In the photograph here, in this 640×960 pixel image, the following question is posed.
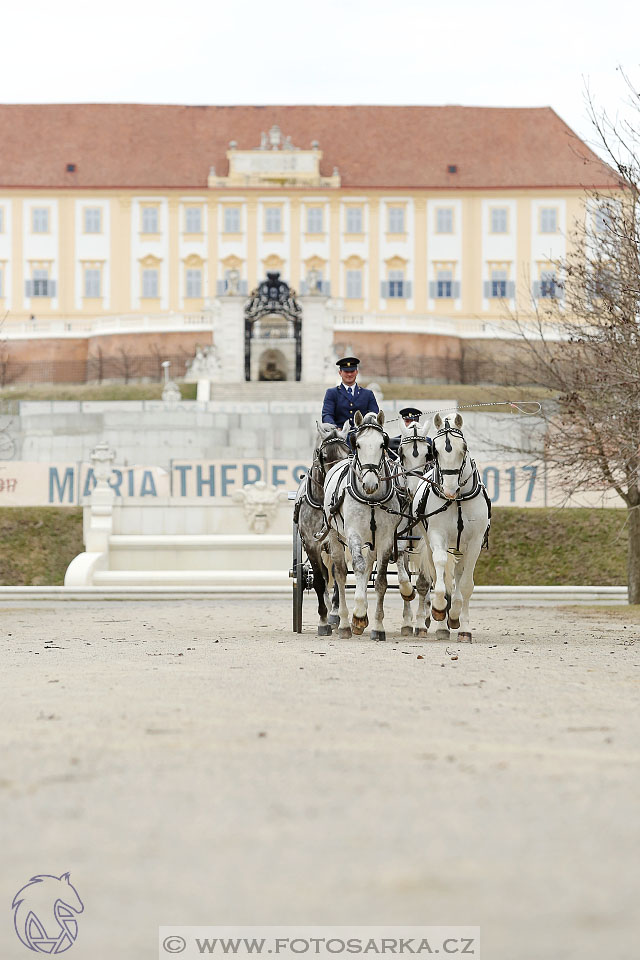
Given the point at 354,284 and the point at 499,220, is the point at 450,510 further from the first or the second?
the point at 499,220

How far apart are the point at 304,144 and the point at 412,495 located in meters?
68.9

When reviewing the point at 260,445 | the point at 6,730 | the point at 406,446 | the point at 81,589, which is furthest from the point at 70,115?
the point at 6,730

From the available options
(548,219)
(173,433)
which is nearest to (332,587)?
(173,433)

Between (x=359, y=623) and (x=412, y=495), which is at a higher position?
(x=412, y=495)

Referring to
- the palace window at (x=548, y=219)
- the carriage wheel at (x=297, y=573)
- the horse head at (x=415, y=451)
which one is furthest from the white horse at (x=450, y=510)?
the palace window at (x=548, y=219)

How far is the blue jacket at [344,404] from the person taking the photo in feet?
50.1

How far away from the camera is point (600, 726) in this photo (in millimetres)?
8016

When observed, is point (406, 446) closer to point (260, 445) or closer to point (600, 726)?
point (600, 726)

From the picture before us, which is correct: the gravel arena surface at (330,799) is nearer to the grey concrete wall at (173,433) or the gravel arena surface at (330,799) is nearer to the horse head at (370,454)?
the horse head at (370,454)

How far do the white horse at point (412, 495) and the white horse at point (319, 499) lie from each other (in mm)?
645

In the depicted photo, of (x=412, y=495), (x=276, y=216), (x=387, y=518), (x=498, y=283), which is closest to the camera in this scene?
(x=387, y=518)

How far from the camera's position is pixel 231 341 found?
6150 centimetres

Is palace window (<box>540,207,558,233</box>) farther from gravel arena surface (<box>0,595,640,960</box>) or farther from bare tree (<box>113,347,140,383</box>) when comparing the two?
gravel arena surface (<box>0,595,640,960</box>)

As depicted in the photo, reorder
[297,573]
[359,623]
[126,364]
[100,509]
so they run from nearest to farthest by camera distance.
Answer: [359,623]
[297,573]
[100,509]
[126,364]
